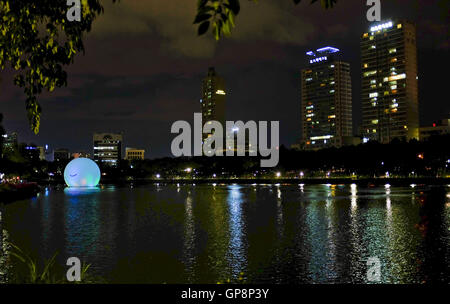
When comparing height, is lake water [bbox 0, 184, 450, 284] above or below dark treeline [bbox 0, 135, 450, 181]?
below

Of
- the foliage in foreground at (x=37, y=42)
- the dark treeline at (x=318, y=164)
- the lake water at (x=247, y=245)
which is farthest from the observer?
the dark treeline at (x=318, y=164)

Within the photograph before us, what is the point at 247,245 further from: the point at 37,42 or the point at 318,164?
the point at 318,164

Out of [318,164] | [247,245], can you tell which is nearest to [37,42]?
[247,245]

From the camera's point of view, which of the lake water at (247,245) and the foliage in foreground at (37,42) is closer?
the foliage in foreground at (37,42)

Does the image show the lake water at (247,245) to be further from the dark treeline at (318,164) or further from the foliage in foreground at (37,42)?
the dark treeline at (318,164)

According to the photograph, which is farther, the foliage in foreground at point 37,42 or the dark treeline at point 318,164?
the dark treeline at point 318,164

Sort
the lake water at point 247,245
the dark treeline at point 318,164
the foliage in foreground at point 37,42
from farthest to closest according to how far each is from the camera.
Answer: the dark treeline at point 318,164 → the lake water at point 247,245 → the foliage in foreground at point 37,42

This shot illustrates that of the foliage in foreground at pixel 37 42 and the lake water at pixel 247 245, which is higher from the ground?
the foliage in foreground at pixel 37 42

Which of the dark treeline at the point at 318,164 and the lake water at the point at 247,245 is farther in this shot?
the dark treeline at the point at 318,164

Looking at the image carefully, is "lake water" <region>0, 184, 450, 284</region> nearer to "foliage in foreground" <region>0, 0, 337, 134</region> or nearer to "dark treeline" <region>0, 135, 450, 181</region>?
"foliage in foreground" <region>0, 0, 337, 134</region>

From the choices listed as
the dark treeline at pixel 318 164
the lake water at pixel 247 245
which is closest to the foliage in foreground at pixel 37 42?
the lake water at pixel 247 245

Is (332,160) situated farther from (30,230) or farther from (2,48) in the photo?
(2,48)

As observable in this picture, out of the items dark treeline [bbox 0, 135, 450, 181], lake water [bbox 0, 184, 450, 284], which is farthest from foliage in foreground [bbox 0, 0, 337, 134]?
dark treeline [bbox 0, 135, 450, 181]
